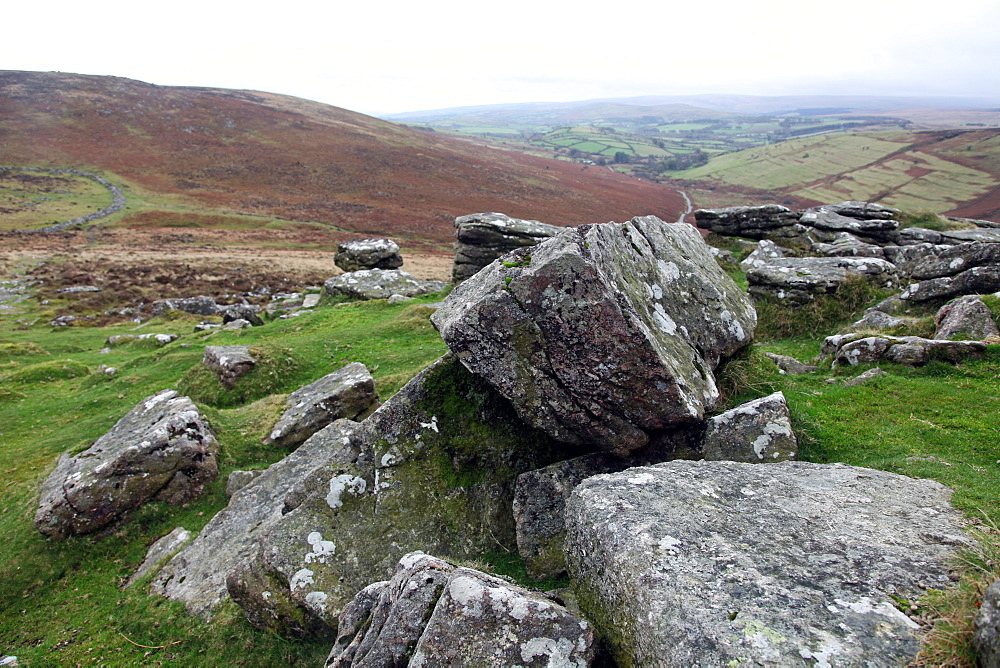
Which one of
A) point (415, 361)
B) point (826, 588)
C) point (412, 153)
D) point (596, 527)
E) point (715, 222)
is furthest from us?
point (412, 153)

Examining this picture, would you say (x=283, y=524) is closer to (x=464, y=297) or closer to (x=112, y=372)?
(x=464, y=297)

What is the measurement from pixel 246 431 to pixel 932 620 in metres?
14.9

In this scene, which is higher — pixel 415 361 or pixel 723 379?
pixel 723 379

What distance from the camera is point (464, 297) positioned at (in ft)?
30.1

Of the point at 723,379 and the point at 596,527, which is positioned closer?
the point at 596,527

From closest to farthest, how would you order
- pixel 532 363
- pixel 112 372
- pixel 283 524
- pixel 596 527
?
pixel 596 527
pixel 532 363
pixel 283 524
pixel 112 372

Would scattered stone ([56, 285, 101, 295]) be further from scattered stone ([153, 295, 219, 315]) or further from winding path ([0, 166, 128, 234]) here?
winding path ([0, 166, 128, 234])

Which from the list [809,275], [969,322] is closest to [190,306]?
[809,275]

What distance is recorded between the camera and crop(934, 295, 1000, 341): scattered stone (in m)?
11.8

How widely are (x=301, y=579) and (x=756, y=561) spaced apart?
6669 millimetres

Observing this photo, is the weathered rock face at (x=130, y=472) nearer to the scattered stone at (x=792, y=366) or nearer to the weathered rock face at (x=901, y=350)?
the scattered stone at (x=792, y=366)

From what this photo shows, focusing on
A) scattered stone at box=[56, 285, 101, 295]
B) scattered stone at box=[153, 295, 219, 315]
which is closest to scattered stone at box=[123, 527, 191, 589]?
scattered stone at box=[153, 295, 219, 315]

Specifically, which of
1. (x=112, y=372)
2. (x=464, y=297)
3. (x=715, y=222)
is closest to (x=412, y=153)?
(x=715, y=222)

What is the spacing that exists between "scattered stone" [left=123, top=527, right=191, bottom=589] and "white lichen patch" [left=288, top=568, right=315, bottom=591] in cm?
447
